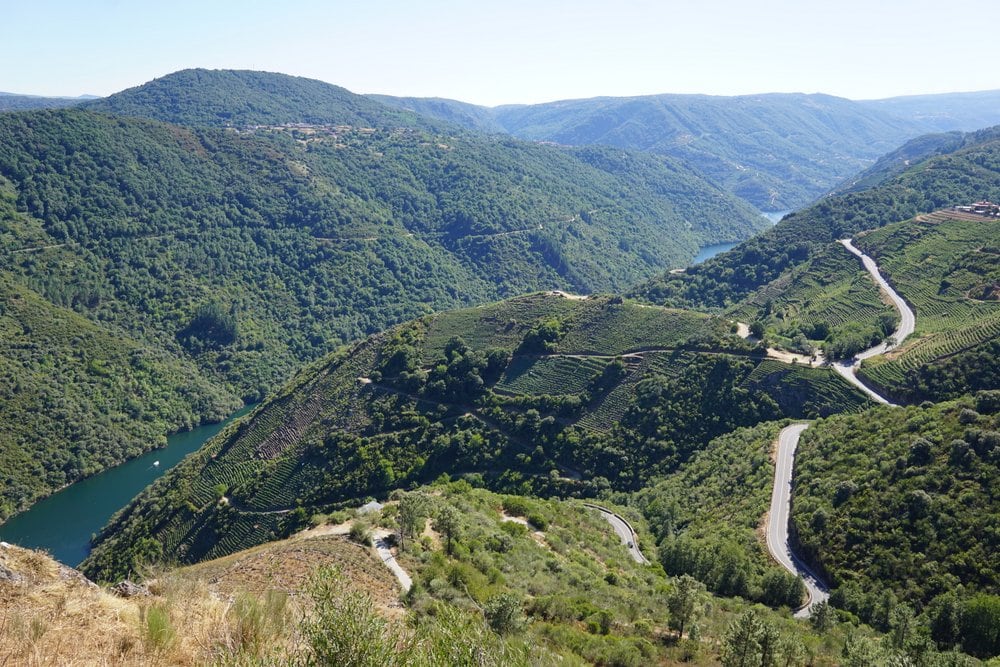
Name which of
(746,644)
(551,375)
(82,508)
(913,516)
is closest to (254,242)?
(82,508)

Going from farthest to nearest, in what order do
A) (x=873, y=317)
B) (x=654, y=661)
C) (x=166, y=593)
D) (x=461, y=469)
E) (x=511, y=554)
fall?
(x=873, y=317) → (x=461, y=469) → (x=511, y=554) → (x=654, y=661) → (x=166, y=593)

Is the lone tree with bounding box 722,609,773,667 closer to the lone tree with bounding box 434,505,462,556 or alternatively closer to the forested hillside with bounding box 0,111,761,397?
the lone tree with bounding box 434,505,462,556

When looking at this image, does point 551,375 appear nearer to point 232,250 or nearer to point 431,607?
point 431,607

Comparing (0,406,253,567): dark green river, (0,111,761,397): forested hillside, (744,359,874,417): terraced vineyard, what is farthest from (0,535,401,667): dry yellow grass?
(0,111,761,397): forested hillside

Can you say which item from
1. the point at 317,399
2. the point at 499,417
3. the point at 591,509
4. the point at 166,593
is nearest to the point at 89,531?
the point at 317,399

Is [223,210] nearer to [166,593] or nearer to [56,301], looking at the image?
[56,301]

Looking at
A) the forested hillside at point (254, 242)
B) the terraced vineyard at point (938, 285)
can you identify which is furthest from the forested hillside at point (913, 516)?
the forested hillside at point (254, 242)
